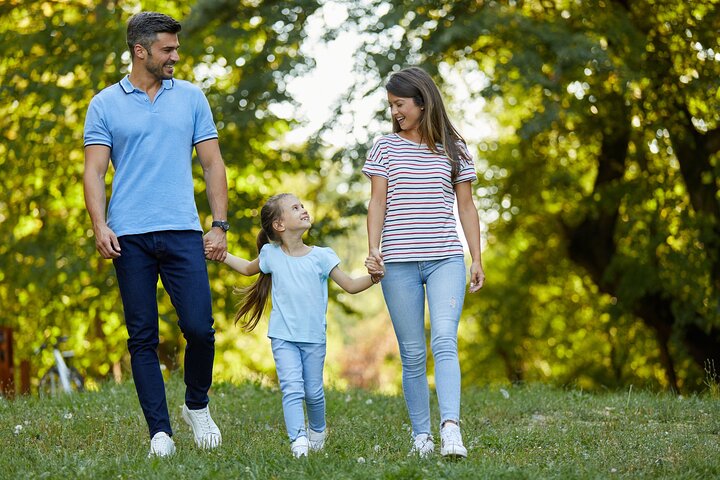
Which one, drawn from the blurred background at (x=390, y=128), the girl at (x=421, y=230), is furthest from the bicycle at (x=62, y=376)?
the girl at (x=421, y=230)

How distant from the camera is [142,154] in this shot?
17.0 feet

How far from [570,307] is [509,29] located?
9644 millimetres

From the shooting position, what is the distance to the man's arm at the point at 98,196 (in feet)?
16.5

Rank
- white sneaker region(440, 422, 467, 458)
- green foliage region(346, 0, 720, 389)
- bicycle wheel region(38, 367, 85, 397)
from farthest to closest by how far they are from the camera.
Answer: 1. green foliage region(346, 0, 720, 389)
2. bicycle wheel region(38, 367, 85, 397)
3. white sneaker region(440, 422, 467, 458)

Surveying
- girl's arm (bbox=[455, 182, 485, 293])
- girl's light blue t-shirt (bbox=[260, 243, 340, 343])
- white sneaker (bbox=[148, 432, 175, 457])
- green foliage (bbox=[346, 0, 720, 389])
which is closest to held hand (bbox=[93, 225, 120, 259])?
girl's light blue t-shirt (bbox=[260, 243, 340, 343])

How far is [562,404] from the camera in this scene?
7.46 m

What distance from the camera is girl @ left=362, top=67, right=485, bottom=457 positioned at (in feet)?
16.9

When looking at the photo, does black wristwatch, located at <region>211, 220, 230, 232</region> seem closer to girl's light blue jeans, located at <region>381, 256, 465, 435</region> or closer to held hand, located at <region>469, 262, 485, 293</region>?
girl's light blue jeans, located at <region>381, 256, 465, 435</region>

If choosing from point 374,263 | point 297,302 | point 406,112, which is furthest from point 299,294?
point 406,112

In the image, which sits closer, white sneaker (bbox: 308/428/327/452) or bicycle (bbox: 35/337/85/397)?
white sneaker (bbox: 308/428/327/452)

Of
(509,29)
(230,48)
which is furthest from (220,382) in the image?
(230,48)

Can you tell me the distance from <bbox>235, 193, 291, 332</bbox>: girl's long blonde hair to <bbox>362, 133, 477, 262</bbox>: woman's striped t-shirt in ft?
1.98

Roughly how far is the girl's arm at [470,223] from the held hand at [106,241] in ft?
6.13

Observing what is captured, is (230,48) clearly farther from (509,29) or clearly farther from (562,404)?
(562,404)
